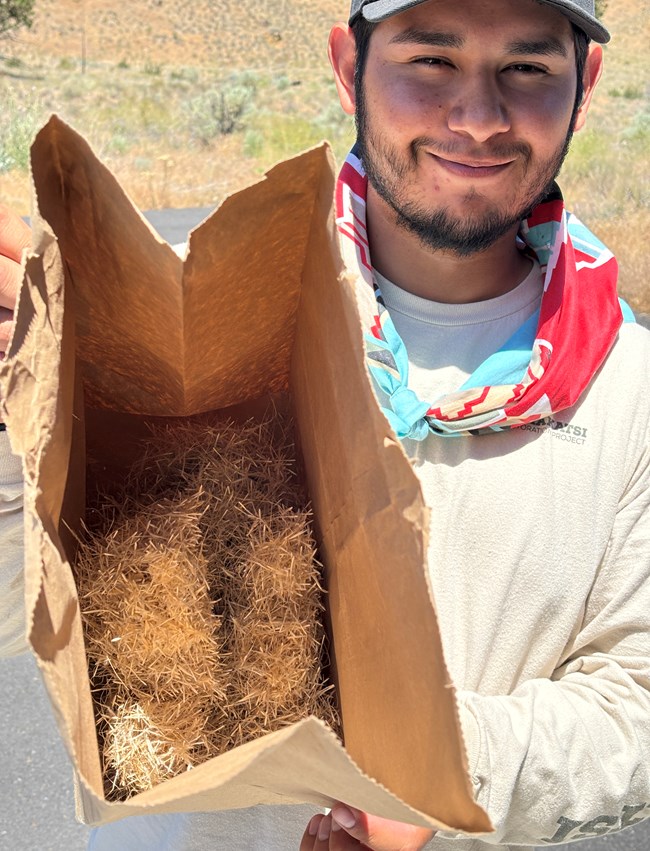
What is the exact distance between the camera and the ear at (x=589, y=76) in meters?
1.30

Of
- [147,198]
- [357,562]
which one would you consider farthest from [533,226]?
[147,198]

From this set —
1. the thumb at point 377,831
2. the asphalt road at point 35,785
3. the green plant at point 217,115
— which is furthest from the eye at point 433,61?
the green plant at point 217,115

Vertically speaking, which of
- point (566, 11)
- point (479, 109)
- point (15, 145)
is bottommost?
point (15, 145)

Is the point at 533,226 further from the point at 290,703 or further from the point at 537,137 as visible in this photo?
the point at 290,703

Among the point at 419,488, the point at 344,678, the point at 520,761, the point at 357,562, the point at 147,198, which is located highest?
the point at 419,488

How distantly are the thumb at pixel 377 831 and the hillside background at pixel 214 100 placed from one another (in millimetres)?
1658

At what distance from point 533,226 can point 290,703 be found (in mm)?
879

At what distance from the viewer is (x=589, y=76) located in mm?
1325

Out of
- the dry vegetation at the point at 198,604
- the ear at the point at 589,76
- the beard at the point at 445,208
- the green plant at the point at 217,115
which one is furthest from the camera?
the green plant at the point at 217,115

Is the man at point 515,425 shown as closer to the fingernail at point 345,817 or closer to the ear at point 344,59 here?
the ear at point 344,59

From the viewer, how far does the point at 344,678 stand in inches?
37.1

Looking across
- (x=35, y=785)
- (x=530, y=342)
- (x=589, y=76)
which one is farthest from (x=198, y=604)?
(x=35, y=785)

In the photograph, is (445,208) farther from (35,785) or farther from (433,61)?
(35,785)

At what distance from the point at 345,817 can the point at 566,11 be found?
1.11 metres
